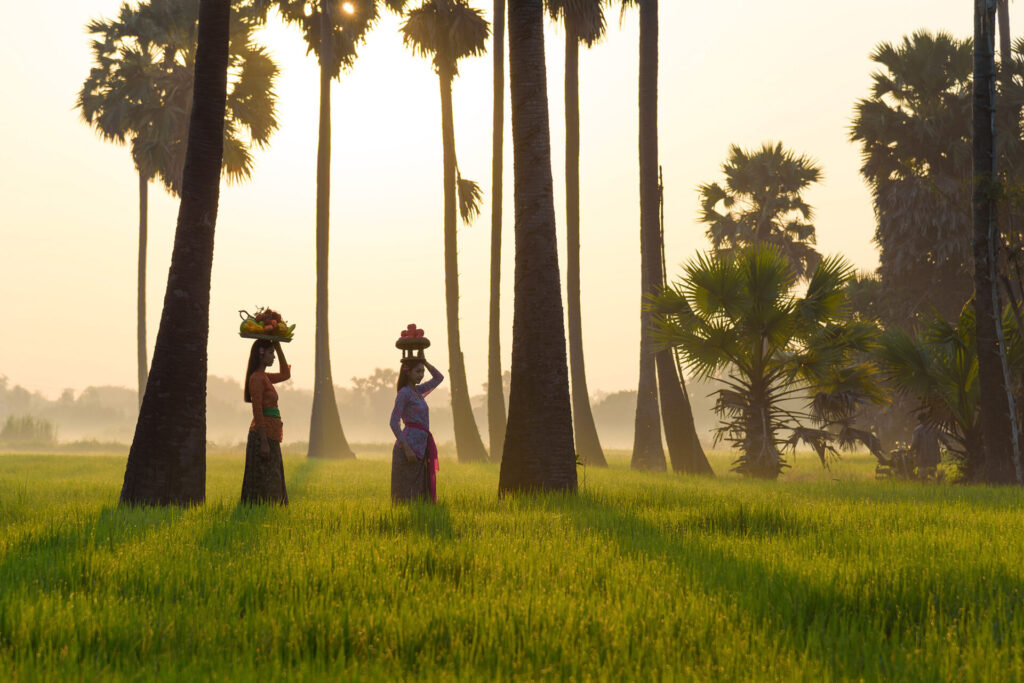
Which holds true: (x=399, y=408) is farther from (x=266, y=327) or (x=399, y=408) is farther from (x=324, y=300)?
(x=324, y=300)

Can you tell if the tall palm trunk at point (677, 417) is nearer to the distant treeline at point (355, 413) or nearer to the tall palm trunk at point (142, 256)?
the tall palm trunk at point (142, 256)

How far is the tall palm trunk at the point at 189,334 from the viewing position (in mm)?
10867

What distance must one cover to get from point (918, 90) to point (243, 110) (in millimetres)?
23476

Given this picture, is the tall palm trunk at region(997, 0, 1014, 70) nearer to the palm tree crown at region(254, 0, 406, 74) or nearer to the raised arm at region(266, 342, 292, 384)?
the palm tree crown at region(254, 0, 406, 74)

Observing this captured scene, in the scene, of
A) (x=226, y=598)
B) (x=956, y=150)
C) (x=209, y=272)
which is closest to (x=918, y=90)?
(x=956, y=150)

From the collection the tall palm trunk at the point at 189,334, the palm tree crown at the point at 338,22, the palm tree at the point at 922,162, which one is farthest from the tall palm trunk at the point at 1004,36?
the tall palm trunk at the point at 189,334

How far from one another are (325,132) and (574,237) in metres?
9.98

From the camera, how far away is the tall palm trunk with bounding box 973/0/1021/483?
1456cm

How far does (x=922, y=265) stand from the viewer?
3031 cm

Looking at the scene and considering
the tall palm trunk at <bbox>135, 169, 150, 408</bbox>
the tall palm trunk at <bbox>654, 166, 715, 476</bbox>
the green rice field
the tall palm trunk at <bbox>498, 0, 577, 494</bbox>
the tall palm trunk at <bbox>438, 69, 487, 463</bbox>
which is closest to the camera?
the green rice field

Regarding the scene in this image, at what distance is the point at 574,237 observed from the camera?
998 inches

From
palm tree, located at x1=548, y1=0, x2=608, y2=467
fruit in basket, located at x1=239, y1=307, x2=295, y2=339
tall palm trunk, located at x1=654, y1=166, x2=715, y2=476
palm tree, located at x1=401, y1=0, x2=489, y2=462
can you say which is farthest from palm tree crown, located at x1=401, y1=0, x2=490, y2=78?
fruit in basket, located at x1=239, y1=307, x2=295, y2=339

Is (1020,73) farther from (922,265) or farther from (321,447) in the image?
(321,447)

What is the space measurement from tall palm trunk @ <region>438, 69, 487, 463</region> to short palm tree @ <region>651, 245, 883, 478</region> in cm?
943
